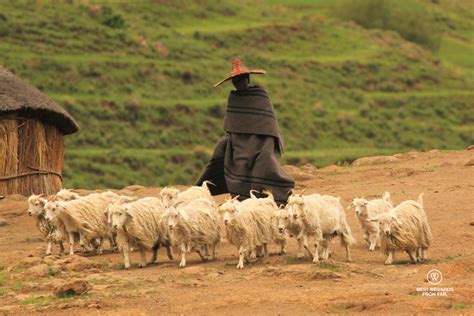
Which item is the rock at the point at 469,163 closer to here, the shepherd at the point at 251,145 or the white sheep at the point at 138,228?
the shepherd at the point at 251,145

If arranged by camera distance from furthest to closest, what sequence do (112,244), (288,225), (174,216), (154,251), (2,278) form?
(112,244) → (154,251) → (174,216) → (288,225) → (2,278)

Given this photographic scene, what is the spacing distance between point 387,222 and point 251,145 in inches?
110

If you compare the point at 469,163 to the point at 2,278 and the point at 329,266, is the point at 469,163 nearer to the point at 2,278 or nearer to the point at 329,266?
the point at 329,266

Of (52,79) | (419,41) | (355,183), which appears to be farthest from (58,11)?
(355,183)

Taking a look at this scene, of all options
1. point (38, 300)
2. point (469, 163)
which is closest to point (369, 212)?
point (38, 300)

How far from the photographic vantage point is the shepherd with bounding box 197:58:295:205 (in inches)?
634

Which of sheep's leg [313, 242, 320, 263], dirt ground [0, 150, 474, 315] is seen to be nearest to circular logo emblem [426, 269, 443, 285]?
dirt ground [0, 150, 474, 315]

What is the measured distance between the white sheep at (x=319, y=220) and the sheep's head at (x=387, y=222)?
0.52 metres

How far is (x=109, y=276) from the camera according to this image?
14.0 metres

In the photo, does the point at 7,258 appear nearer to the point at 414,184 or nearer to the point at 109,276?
the point at 109,276

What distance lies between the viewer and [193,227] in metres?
14.8

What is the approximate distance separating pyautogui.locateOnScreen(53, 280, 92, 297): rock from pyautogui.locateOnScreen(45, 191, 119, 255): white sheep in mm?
3456

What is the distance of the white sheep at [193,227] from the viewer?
1470cm

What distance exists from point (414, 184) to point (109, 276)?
32.7 feet
